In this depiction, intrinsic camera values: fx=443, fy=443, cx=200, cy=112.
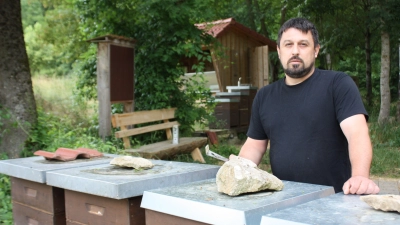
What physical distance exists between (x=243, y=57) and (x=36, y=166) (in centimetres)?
1351

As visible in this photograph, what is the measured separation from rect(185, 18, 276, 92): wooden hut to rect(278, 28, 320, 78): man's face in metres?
11.3

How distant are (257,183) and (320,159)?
0.88m

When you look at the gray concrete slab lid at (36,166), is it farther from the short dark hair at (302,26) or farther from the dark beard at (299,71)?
the short dark hair at (302,26)

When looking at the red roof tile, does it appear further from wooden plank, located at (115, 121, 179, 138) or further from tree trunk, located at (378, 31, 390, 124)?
tree trunk, located at (378, 31, 390, 124)

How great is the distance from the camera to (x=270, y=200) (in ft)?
5.22

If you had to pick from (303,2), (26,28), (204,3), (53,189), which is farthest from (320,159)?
(26,28)

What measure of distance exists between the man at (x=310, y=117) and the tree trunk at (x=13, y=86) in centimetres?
378

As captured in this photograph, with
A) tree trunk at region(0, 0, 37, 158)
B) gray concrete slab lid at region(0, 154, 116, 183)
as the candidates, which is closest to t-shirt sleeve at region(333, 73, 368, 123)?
gray concrete slab lid at region(0, 154, 116, 183)

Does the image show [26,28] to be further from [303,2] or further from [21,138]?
[21,138]

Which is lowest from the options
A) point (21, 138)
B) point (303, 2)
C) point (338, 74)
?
point (21, 138)

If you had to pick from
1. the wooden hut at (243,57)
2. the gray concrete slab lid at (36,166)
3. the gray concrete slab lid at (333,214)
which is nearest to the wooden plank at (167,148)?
the gray concrete slab lid at (36,166)

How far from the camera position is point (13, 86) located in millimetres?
5395

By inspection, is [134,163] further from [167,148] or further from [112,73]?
[112,73]

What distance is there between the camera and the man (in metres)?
2.46
